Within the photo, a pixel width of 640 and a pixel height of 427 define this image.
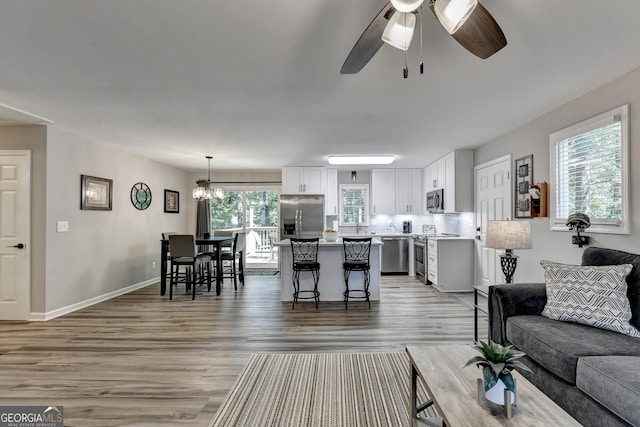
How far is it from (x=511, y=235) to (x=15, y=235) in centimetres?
571

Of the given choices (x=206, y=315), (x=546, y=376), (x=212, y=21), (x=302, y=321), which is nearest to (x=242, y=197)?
(x=206, y=315)

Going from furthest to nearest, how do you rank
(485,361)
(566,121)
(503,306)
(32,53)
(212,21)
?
(566,121), (503,306), (32,53), (212,21), (485,361)

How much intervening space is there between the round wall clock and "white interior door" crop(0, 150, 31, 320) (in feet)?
Answer: 5.57

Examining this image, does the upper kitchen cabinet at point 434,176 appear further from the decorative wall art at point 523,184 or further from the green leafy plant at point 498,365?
the green leafy plant at point 498,365

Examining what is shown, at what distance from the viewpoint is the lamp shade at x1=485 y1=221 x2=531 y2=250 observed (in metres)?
2.81

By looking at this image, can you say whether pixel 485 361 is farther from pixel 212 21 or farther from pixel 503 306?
pixel 212 21

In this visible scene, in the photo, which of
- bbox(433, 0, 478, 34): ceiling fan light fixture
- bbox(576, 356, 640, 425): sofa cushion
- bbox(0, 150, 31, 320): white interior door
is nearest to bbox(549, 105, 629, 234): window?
bbox(576, 356, 640, 425): sofa cushion

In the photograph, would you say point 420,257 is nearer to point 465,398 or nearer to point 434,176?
point 434,176

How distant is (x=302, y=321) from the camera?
3746 millimetres

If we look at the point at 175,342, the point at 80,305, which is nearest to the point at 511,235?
the point at 175,342

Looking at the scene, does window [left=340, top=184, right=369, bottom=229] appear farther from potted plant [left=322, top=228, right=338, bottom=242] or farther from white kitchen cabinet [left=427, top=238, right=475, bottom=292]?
potted plant [left=322, top=228, right=338, bottom=242]

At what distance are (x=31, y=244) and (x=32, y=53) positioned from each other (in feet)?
8.91

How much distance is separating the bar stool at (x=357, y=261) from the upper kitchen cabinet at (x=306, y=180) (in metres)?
2.46

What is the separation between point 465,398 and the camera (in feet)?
4.51
